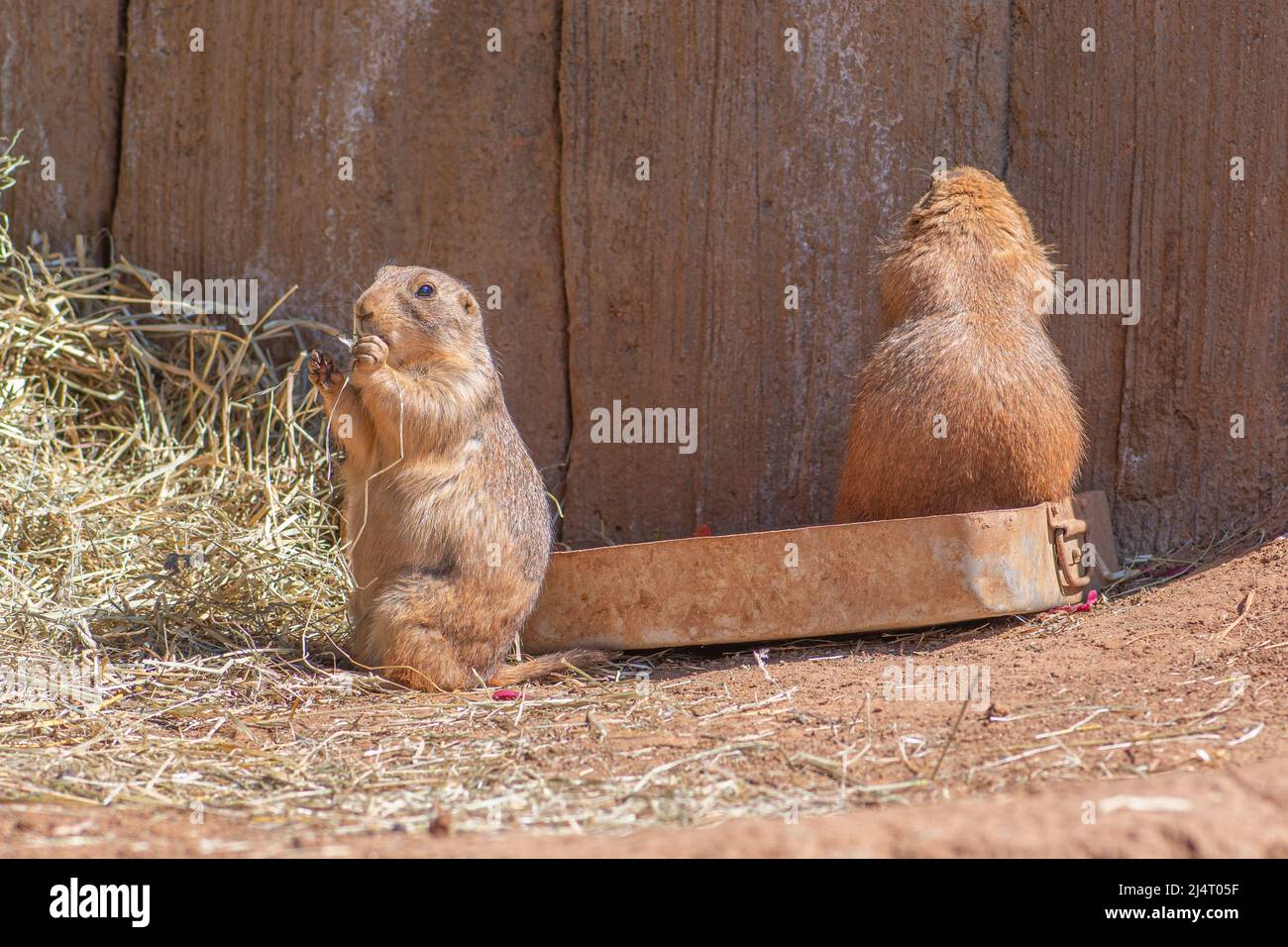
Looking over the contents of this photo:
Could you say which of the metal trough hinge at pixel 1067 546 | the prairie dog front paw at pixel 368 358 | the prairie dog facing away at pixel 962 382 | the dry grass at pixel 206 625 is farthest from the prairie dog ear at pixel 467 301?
the metal trough hinge at pixel 1067 546

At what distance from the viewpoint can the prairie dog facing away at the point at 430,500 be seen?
5.22 metres

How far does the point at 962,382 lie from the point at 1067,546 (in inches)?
31.5

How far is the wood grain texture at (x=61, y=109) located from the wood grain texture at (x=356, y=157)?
134 millimetres

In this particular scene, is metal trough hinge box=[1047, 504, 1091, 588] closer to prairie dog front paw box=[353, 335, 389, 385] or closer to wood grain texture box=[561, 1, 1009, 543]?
wood grain texture box=[561, 1, 1009, 543]

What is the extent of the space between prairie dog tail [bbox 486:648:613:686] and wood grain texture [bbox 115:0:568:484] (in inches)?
58.7

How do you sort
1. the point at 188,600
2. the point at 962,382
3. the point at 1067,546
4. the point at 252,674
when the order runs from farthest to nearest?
the point at 188,600
the point at 1067,546
the point at 962,382
the point at 252,674

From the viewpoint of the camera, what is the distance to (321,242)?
6965mm

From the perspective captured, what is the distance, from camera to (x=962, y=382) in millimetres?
5285

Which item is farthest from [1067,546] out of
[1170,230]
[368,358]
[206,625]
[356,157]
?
[356,157]

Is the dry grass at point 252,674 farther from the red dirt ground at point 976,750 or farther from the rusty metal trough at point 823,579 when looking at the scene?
the rusty metal trough at point 823,579

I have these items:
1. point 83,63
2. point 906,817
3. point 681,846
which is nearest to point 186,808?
point 681,846

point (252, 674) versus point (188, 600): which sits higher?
point (188, 600)

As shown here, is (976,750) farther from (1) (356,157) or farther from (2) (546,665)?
(1) (356,157)

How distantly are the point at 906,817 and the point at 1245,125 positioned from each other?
4127mm
